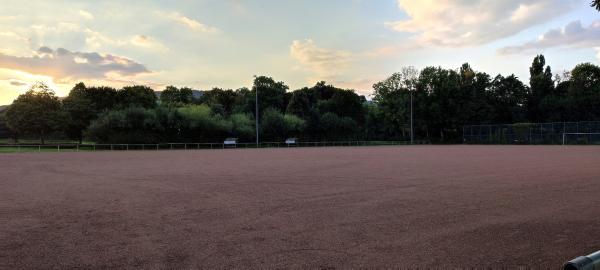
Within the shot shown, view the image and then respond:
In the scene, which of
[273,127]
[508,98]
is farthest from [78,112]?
[508,98]

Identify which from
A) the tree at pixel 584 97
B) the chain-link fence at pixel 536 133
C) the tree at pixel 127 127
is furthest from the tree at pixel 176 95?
the tree at pixel 584 97

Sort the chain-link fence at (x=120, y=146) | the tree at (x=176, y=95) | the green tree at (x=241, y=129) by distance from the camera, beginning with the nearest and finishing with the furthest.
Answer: the chain-link fence at (x=120, y=146) → the green tree at (x=241, y=129) → the tree at (x=176, y=95)

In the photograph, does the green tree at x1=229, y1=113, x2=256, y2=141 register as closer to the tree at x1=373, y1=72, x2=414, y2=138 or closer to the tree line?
the tree line

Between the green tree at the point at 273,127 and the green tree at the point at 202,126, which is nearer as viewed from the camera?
the green tree at the point at 202,126

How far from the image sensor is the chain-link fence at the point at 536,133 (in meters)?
52.7

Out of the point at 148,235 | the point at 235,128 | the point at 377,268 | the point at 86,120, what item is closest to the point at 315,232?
the point at 377,268

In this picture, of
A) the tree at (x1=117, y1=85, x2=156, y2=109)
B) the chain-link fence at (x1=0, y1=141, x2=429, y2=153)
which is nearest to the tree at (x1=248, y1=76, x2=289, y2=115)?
the tree at (x1=117, y1=85, x2=156, y2=109)

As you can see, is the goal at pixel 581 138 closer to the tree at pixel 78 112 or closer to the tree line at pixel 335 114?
the tree line at pixel 335 114

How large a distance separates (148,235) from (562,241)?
5495 mm

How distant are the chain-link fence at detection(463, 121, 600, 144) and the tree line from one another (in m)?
4.42

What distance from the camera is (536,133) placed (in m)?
58.3

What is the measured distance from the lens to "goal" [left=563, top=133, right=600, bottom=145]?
51.9 meters

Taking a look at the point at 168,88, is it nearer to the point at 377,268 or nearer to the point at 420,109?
the point at 420,109

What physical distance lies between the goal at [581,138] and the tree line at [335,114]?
653 inches
